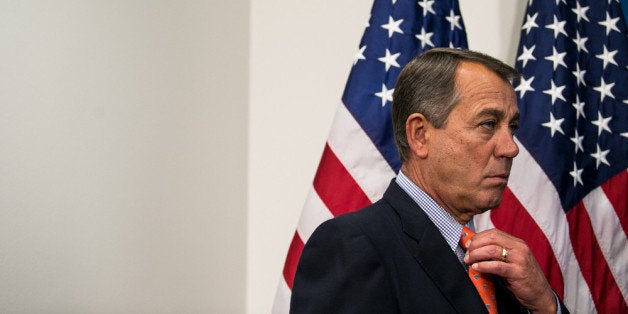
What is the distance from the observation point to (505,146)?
142 centimetres

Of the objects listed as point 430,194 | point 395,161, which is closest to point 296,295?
point 430,194

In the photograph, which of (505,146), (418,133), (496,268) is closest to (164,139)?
(418,133)

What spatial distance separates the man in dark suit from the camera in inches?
46.5

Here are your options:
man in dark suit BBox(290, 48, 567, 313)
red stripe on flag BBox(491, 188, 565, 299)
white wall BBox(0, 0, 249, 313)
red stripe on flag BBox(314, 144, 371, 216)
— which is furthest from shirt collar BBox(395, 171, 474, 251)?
white wall BBox(0, 0, 249, 313)

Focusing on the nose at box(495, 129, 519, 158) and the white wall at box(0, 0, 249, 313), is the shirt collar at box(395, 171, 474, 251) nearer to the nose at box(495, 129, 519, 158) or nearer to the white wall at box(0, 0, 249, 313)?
the nose at box(495, 129, 519, 158)

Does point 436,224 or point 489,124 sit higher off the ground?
point 489,124

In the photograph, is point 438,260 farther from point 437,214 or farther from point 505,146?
point 505,146

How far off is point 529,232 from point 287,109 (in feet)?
A: 3.93

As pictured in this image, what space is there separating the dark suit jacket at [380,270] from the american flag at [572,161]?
1.15 m

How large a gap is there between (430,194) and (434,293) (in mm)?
257

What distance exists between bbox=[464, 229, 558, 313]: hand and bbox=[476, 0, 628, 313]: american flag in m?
1.01

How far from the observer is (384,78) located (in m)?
2.38

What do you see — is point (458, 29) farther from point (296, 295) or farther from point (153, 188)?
point (296, 295)

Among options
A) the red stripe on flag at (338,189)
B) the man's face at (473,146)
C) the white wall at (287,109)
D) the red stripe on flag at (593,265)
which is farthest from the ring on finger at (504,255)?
the white wall at (287,109)
